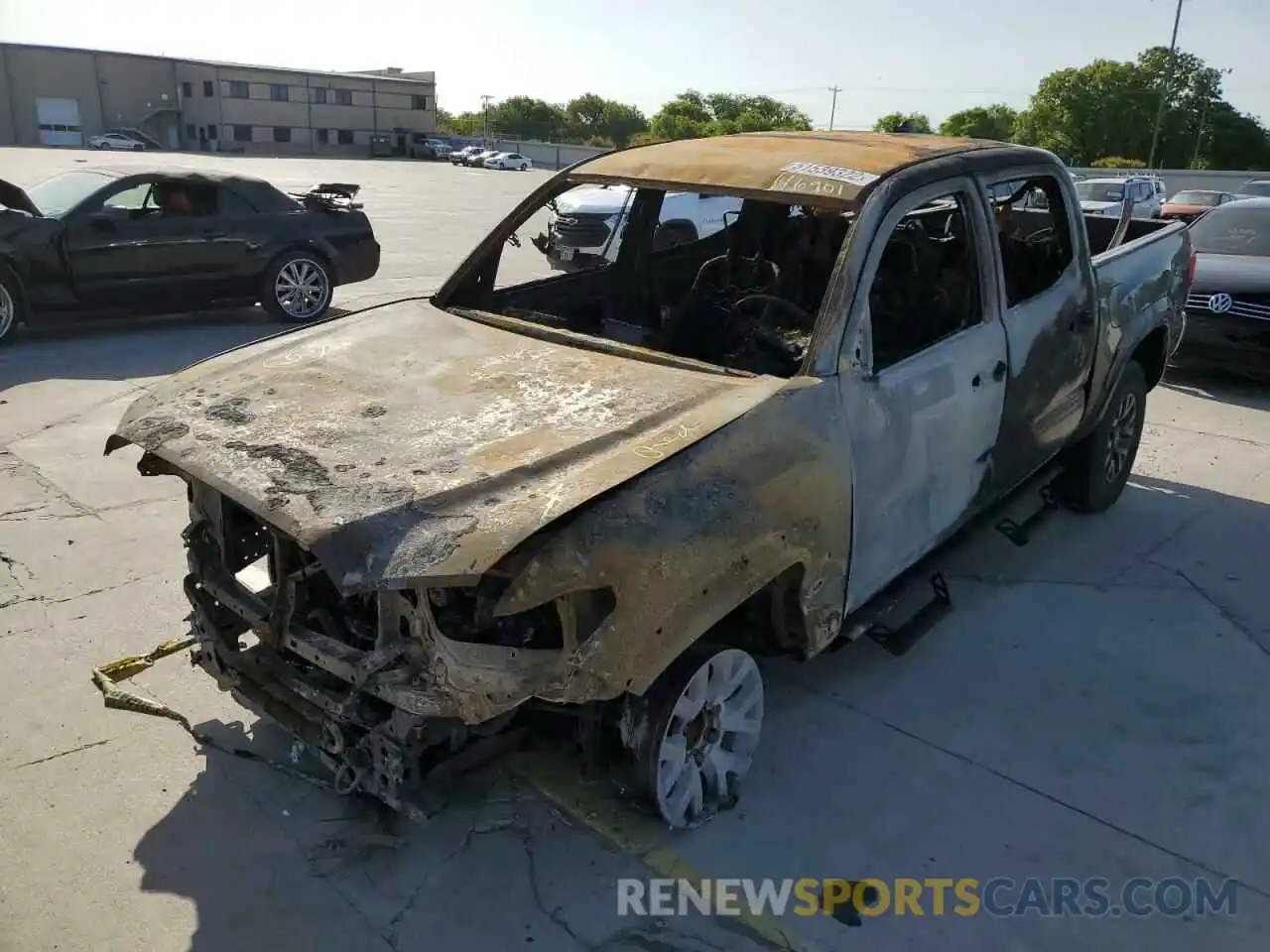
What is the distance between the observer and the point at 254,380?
3.32 metres

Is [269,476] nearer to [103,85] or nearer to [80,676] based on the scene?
[80,676]

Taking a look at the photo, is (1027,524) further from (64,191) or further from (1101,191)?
(1101,191)

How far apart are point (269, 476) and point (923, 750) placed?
2.37 metres

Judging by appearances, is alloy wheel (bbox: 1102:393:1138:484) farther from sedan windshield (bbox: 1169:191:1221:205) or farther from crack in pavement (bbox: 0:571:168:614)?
sedan windshield (bbox: 1169:191:1221:205)

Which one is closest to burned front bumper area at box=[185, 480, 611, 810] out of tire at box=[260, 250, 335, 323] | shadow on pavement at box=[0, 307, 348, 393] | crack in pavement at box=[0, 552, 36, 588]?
crack in pavement at box=[0, 552, 36, 588]

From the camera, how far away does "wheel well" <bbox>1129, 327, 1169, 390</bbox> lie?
5.60m

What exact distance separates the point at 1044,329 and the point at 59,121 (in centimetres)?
7798

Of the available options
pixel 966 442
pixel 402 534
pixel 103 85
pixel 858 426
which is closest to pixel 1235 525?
pixel 966 442

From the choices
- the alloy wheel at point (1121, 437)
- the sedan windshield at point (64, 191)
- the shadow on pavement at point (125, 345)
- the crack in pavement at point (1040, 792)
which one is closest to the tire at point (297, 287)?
the shadow on pavement at point (125, 345)

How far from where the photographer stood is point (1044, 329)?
166 inches

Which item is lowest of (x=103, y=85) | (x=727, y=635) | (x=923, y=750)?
(x=923, y=750)

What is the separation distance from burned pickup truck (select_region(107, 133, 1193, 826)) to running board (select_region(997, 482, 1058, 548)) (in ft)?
1.21

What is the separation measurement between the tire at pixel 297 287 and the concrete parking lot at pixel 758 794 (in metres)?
5.19

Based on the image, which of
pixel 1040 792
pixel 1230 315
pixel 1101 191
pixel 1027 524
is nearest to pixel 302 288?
A: pixel 1027 524
